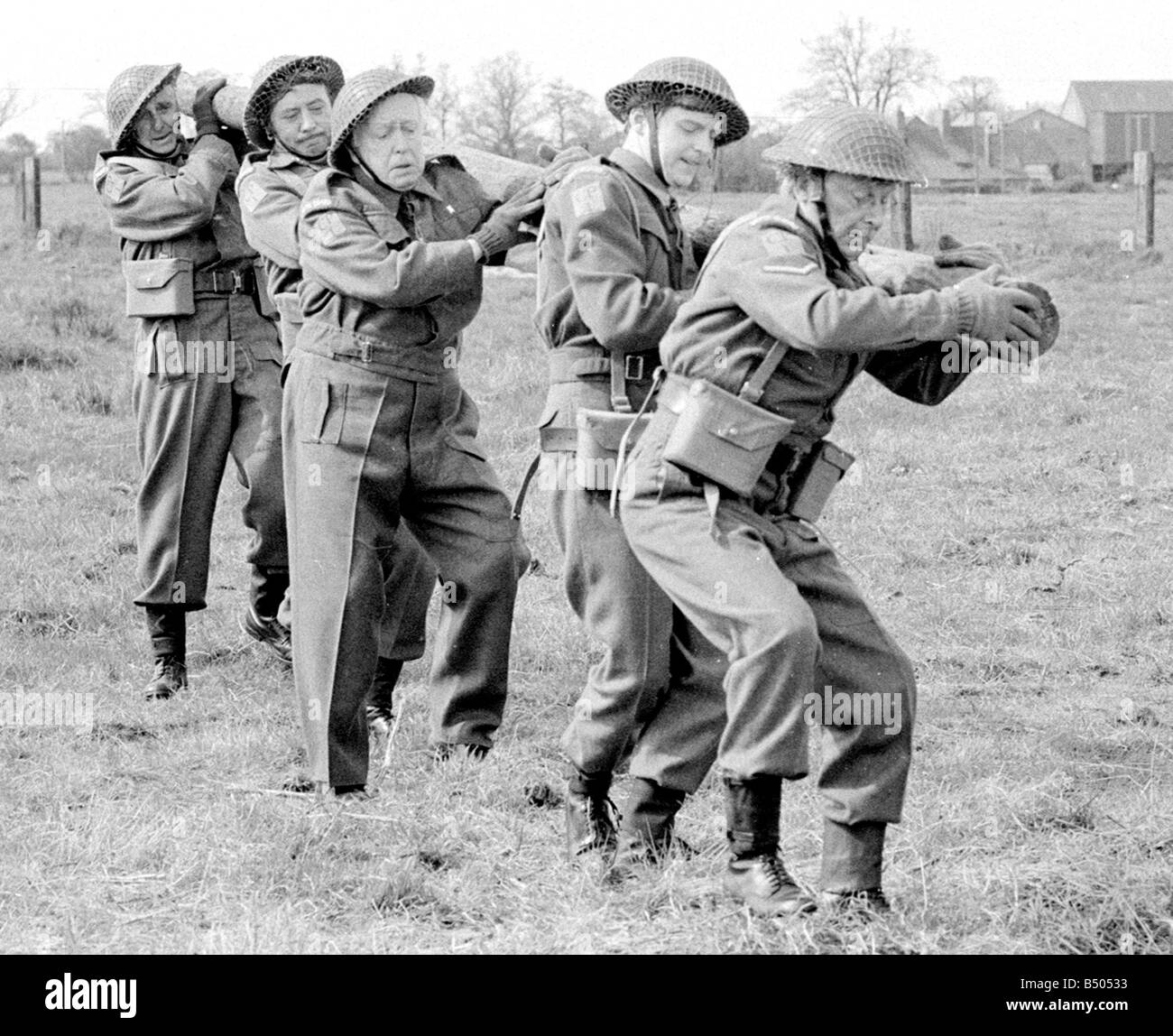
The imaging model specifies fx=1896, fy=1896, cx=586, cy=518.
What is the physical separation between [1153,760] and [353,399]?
2.84 metres

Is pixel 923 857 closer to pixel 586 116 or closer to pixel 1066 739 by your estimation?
pixel 1066 739

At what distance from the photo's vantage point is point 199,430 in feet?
25.0

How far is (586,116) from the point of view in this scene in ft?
96.9

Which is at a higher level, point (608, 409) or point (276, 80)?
point (276, 80)

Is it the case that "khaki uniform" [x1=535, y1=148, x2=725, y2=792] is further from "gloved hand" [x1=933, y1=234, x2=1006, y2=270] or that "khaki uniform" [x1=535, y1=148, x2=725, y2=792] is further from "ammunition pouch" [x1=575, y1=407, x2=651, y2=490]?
"gloved hand" [x1=933, y1=234, x2=1006, y2=270]

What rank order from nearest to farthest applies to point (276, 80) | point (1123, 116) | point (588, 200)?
point (588, 200) → point (276, 80) → point (1123, 116)

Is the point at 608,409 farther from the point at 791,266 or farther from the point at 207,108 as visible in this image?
the point at 207,108

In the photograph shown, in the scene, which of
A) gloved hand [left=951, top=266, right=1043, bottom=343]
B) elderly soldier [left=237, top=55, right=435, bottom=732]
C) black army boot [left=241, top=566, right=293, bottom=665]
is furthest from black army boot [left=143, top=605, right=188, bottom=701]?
gloved hand [left=951, top=266, right=1043, bottom=343]

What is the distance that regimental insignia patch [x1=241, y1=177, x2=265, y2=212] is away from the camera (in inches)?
250

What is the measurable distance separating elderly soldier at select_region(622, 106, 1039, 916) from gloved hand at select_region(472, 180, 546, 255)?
3.59ft

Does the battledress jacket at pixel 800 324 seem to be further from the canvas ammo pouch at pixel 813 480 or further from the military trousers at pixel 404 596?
the military trousers at pixel 404 596

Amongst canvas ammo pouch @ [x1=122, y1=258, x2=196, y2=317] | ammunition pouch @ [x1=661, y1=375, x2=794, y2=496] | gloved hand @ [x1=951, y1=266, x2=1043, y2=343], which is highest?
gloved hand @ [x1=951, y1=266, x2=1043, y2=343]

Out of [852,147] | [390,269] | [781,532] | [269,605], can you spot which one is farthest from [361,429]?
[269,605]

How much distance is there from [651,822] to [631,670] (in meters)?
0.42
